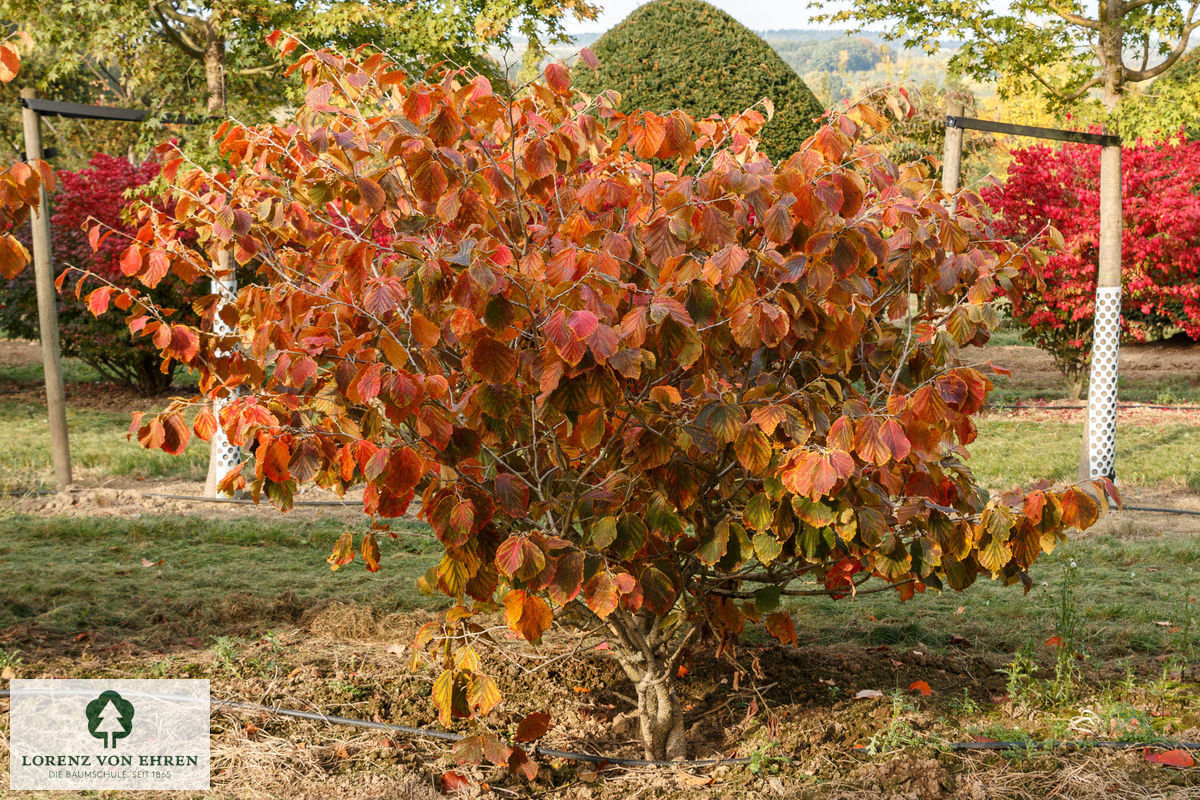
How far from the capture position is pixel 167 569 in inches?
195

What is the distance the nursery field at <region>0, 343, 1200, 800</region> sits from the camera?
2820 mm

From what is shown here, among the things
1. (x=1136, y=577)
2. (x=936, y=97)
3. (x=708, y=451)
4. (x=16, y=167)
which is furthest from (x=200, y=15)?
(x=936, y=97)

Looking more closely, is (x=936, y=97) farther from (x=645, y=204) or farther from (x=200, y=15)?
(x=645, y=204)

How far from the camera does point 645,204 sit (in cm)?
267

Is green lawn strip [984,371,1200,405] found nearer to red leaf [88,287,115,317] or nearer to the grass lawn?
the grass lawn

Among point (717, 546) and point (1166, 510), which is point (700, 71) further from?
point (717, 546)

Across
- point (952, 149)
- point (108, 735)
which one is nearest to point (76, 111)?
point (108, 735)

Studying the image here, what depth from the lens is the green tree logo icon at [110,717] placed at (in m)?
2.99

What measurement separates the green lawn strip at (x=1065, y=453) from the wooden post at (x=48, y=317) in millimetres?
6803

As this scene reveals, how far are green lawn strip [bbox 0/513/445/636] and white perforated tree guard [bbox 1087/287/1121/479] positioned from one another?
16.1ft

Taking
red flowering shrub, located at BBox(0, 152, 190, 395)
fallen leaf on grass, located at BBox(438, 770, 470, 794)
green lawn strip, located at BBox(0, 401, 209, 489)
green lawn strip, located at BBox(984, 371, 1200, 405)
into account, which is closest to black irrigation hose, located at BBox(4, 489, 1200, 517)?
green lawn strip, located at BBox(0, 401, 209, 489)

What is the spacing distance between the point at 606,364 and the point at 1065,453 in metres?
7.59

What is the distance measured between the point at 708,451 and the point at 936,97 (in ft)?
78.2

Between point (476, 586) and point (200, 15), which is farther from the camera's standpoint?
point (200, 15)
